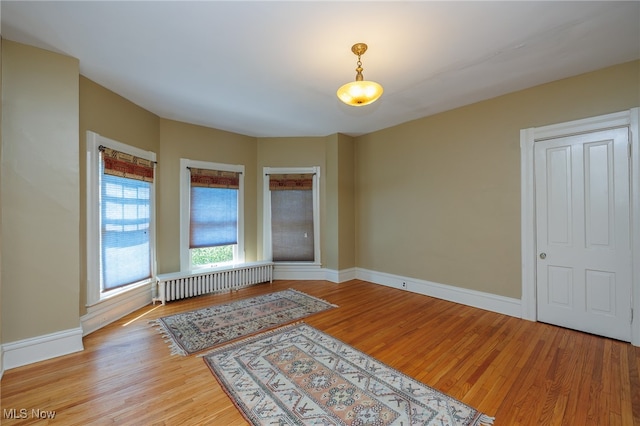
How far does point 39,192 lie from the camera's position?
2.47 meters

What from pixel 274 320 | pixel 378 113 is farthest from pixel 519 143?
pixel 274 320

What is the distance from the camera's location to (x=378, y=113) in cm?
417

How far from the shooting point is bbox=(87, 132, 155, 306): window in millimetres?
3066

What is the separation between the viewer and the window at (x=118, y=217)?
10.1ft

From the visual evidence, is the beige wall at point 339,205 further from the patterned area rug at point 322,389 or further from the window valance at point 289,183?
the patterned area rug at point 322,389

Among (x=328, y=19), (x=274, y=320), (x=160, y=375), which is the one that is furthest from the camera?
(x=274, y=320)

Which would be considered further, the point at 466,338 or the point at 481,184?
the point at 481,184

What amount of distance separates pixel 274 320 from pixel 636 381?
3362 millimetres

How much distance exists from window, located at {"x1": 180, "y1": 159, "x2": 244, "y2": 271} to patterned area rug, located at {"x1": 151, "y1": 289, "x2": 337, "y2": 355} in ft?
3.84

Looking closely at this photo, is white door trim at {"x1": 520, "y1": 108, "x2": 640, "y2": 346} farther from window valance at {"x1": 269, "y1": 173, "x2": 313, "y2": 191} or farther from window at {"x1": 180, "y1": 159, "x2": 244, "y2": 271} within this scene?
window at {"x1": 180, "y1": 159, "x2": 244, "y2": 271}

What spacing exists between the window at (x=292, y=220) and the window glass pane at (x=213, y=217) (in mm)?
646

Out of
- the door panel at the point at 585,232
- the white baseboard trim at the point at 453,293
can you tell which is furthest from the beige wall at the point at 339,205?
the door panel at the point at 585,232

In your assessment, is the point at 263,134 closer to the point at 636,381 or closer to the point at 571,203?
the point at 571,203

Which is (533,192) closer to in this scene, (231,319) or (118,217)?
(231,319)
